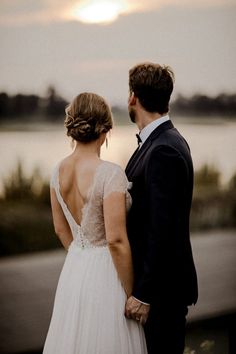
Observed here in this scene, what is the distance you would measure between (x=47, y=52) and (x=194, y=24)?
2.74ft

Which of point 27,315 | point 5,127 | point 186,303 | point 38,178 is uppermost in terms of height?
point 5,127

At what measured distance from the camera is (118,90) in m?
3.54

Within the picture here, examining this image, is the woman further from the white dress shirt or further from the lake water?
the lake water

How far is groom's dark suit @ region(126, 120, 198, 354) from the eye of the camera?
Answer: 2.52 m

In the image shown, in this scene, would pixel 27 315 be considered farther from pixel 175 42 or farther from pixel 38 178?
pixel 175 42

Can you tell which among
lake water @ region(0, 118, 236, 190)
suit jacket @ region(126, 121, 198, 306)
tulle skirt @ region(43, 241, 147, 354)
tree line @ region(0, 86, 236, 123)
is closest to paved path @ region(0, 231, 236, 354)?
lake water @ region(0, 118, 236, 190)

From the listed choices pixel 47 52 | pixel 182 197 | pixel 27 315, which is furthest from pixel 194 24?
pixel 27 315

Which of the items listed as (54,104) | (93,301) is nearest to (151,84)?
(93,301)

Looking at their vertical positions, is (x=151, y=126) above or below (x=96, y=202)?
above

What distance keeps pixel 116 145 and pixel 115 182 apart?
1.08 metres

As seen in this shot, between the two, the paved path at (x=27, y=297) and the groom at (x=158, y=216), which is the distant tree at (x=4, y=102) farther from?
the groom at (x=158, y=216)

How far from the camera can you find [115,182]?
248 centimetres

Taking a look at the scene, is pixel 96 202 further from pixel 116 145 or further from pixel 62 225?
pixel 116 145

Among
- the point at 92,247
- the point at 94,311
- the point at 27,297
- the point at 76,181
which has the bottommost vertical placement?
the point at 27,297
